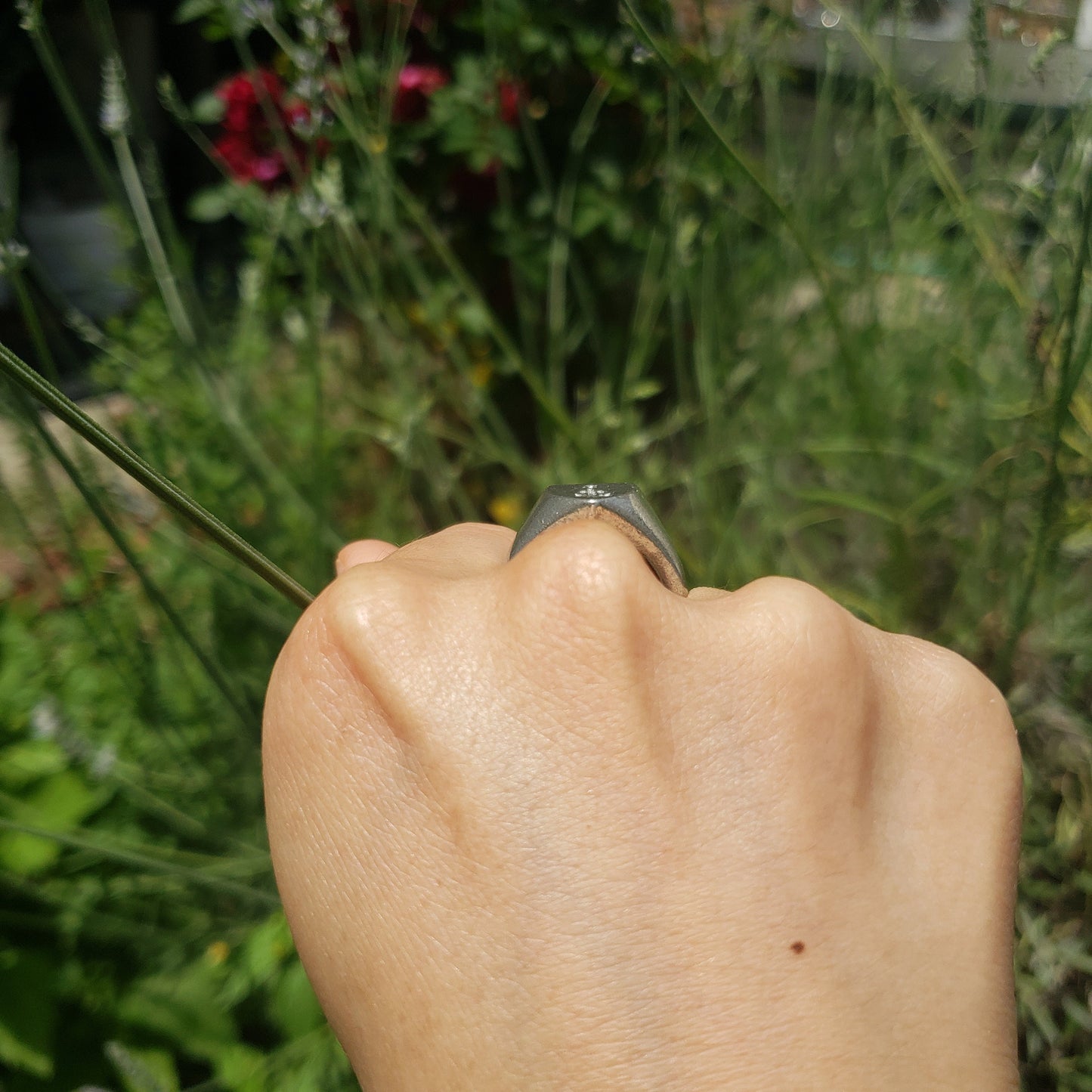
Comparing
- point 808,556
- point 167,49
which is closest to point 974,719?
point 808,556

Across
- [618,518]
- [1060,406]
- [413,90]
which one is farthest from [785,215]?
[413,90]

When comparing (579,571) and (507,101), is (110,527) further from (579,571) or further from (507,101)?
(507,101)

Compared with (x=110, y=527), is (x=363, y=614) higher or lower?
higher

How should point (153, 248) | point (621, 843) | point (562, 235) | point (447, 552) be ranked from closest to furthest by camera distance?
point (621, 843), point (447, 552), point (153, 248), point (562, 235)

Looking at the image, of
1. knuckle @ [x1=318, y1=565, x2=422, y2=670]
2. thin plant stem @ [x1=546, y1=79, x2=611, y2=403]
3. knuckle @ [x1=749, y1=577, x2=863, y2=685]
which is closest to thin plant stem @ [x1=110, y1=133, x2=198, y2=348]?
thin plant stem @ [x1=546, y1=79, x2=611, y2=403]

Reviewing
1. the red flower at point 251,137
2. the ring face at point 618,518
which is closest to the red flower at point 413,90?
the red flower at point 251,137

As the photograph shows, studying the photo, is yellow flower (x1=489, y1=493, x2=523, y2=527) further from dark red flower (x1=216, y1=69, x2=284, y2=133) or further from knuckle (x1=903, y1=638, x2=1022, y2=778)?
knuckle (x1=903, y1=638, x2=1022, y2=778)
